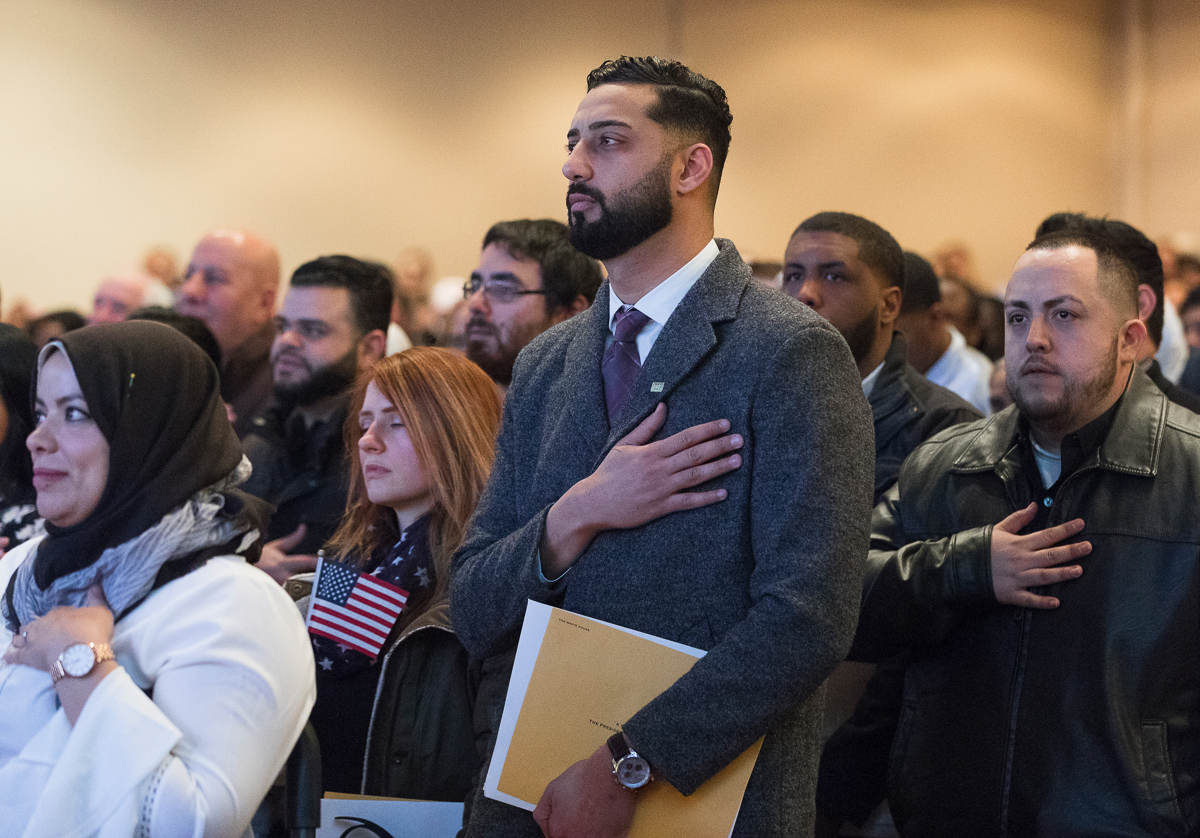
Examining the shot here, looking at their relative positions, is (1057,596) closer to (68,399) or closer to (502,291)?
(68,399)

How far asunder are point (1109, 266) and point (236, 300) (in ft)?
11.0

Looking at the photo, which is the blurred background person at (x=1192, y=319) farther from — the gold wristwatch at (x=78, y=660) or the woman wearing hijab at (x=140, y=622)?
the gold wristwatch at (x=78, y=660)

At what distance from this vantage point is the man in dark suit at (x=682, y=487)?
4.87 ft

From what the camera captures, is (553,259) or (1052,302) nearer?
(1052,302)

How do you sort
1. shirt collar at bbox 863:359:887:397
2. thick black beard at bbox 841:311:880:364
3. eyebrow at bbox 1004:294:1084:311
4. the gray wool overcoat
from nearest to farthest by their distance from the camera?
the gray wool overcoat → eyebrow at bbox 1004:294:1084:311 → shirt collar at bbox 863:359:887:397 → thick black beard at bbox 841:311:880:364

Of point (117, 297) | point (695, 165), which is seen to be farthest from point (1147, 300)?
point (117, 297)

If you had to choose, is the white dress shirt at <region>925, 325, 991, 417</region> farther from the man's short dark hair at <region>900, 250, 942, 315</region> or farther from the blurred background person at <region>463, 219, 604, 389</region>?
the blurred background person at <region>463, 219, 604, 389</region>

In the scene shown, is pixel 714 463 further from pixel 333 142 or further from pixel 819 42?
pixel 819 42

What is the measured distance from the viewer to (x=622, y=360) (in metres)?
1.74

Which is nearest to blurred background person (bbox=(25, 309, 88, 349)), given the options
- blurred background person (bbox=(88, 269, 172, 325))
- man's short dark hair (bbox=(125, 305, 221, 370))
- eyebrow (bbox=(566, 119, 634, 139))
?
blurred background person (bbox=(88, 269, 172, 325))

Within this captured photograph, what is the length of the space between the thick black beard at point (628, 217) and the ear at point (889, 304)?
1.46 meters

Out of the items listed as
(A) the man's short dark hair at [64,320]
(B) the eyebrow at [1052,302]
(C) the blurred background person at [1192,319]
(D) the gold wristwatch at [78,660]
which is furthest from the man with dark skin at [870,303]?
(A) the man's short dark hair at [64,320]

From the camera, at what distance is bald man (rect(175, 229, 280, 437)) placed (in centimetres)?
441

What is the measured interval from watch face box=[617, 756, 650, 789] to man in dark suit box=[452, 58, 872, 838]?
1 centimetres
